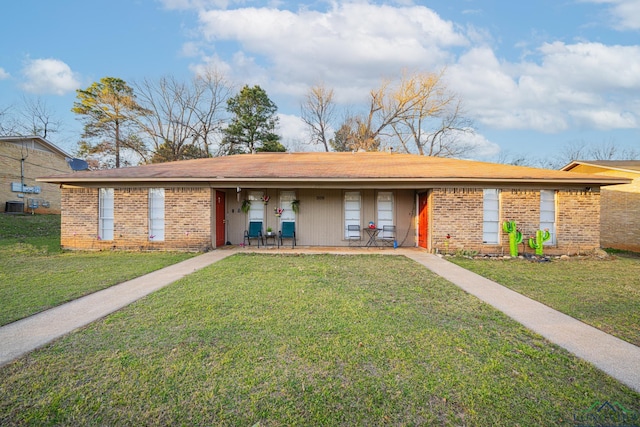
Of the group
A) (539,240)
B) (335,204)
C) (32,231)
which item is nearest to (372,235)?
(335,204)

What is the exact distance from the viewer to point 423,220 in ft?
35.2

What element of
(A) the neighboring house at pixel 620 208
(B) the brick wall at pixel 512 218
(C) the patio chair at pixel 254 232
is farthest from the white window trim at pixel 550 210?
(C) the patio chair at pixel 254 232

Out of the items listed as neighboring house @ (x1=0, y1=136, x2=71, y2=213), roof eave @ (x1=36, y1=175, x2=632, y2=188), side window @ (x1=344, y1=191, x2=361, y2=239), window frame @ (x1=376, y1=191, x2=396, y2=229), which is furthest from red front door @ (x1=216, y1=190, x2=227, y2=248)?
neighboring house @ (x1=0, y1=136, x2=71, y2=213)

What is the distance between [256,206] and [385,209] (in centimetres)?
464

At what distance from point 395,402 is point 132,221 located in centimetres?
1037

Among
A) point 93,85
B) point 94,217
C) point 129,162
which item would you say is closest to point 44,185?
point 129,162

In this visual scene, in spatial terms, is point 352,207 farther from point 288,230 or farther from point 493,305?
point 493,305

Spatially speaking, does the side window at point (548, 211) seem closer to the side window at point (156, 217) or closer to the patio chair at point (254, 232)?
the patio chair at point (254, 232)

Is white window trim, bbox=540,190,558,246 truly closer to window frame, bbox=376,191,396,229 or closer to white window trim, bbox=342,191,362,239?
window frame, bbox=376,191,396,229

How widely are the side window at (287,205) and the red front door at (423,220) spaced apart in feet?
14.5

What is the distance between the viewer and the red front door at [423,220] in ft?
34.1

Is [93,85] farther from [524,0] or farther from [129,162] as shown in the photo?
[524,0]

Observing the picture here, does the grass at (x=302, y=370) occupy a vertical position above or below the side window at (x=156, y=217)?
below

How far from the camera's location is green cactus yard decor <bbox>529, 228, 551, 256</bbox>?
9273 mm
